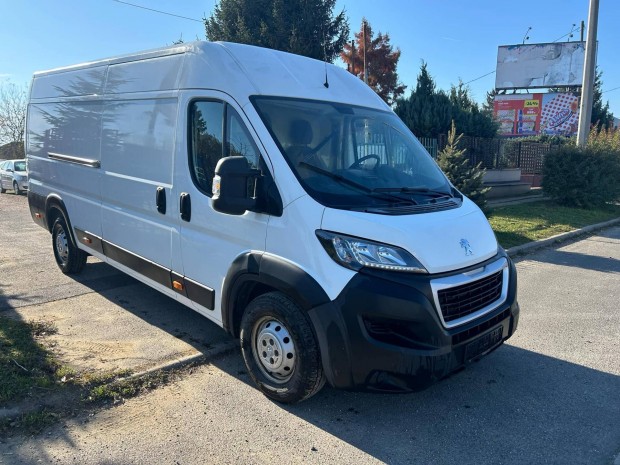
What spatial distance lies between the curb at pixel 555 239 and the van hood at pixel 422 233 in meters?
5.77

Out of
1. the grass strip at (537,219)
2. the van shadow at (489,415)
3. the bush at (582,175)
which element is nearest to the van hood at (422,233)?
the van shadow at (489,415)

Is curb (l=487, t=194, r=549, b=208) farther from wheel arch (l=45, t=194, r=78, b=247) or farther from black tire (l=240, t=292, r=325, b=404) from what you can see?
black tire (l=240, t=292, r=325, b=404)

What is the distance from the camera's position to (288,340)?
3459mm

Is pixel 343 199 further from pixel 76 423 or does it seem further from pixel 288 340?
pixel 76 423

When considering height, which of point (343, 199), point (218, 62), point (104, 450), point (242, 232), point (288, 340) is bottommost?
point (104, 450)

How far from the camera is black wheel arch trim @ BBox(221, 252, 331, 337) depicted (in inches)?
126

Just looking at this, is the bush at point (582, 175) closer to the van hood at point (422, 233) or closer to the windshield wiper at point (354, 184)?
the van hood at point (422, 233)

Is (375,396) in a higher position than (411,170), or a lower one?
lower

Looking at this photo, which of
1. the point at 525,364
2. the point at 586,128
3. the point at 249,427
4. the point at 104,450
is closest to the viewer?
the point at 104,450

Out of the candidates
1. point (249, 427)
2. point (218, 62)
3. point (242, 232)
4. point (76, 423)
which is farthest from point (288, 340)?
point (218, 62)

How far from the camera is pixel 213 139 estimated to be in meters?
3.98

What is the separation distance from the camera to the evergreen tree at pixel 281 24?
23156 millimetres

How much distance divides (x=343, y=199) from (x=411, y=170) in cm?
105

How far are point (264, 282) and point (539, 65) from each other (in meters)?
42.0
